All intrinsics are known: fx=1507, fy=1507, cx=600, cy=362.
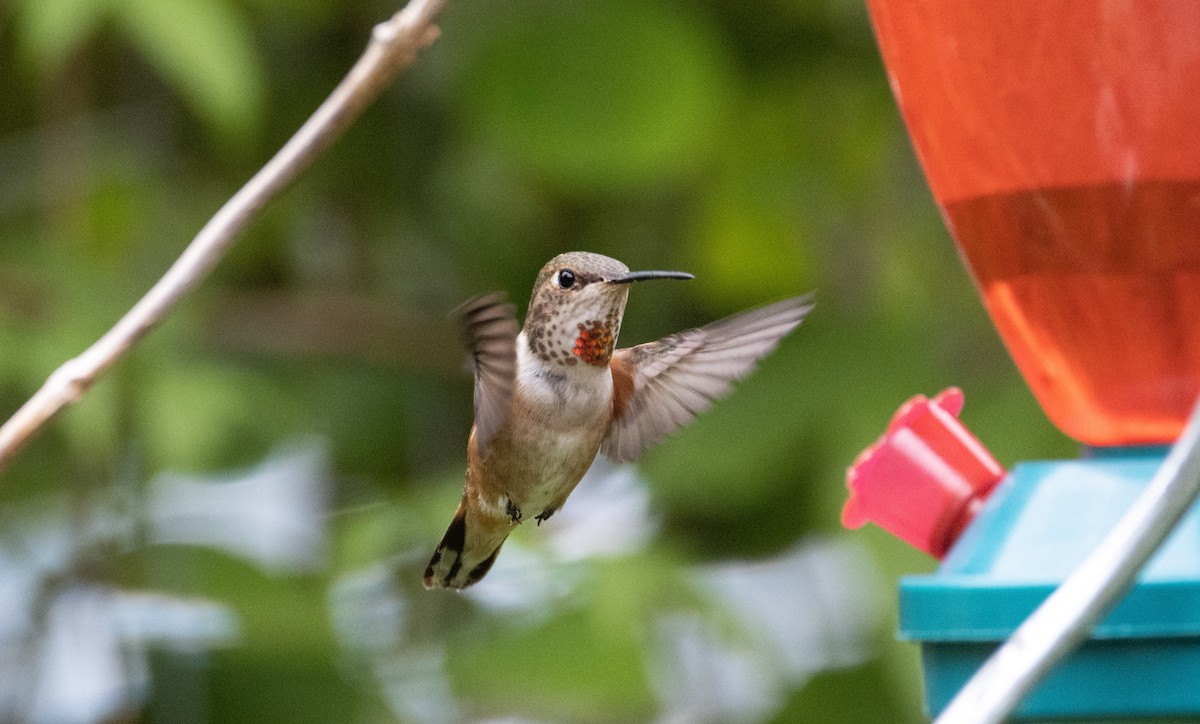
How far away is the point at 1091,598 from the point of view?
0.75m

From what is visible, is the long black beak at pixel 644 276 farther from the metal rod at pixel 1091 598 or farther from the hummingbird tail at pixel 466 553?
the metal rod at pixel 1091 598

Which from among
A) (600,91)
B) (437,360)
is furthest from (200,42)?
(437,360)

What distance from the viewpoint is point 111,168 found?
319 cm

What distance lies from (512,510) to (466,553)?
0.09 m

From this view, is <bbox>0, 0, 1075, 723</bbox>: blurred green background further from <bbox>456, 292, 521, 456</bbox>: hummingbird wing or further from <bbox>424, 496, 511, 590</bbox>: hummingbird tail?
<bbox>456, 292, 521, 456</bbox>: hummingbird wing

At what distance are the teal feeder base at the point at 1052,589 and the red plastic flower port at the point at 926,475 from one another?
0.12 meters

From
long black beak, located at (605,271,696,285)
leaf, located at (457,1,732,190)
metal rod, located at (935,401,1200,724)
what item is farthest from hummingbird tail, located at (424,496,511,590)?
leaf, located at (457,1,732,190)

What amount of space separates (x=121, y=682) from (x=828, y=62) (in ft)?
6.49

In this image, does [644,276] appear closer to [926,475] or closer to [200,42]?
[926,475]

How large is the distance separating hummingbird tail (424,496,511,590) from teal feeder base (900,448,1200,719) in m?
0.54

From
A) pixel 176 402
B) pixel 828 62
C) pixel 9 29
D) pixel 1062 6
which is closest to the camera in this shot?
pixel 1062 6

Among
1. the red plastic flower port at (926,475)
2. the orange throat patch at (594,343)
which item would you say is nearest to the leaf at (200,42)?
the orange throat patch at (594,343)

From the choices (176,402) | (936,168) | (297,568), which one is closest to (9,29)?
(176,402)

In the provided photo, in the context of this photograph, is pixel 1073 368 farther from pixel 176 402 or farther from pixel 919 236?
pixel 919 236
